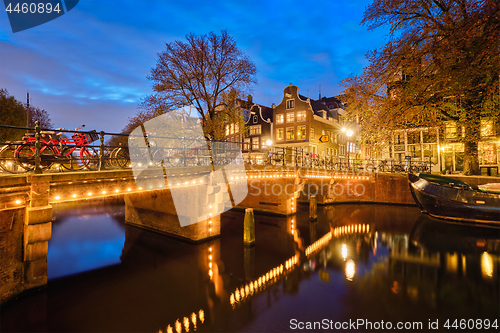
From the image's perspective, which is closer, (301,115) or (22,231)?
(22,231)

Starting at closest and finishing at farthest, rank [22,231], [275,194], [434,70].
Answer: [22,231] < [434,70] < [275,194]

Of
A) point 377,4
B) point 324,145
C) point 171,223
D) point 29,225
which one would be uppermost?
point 377,4

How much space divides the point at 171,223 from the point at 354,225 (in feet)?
41.6

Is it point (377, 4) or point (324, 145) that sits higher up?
point (377, 4)

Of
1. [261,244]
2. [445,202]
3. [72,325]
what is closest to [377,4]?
[445,202]

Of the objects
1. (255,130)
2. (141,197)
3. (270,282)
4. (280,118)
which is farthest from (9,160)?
(255,130)

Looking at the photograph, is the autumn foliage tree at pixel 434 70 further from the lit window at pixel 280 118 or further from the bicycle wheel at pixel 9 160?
the lit window at pixel 280 118

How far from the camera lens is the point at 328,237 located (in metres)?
14.6

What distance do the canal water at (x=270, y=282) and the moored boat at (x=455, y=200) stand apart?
96 centimetres

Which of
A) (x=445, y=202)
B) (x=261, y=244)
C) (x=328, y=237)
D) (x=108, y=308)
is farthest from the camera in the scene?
(x=445, y=202)

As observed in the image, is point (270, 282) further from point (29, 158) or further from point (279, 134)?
point (279, 134)

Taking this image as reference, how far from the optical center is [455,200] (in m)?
15.8

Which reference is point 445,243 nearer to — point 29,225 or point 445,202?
point 445,202

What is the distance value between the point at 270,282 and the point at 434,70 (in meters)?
14.6
